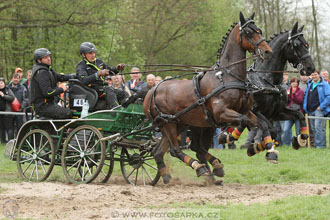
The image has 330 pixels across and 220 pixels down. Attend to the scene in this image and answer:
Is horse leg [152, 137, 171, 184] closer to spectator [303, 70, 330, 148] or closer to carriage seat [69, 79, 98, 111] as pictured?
carriage seat [69, 79, 98, 111]

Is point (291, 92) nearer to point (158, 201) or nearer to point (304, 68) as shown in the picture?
point (304, 68)

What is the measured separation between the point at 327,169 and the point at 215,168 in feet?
7.73

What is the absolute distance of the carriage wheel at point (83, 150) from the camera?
934cm

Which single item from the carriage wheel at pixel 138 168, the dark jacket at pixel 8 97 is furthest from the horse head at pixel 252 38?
the dark jacket at pixel 8 97

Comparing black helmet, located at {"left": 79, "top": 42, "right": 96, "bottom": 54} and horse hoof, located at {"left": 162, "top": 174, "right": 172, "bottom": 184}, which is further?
black helmet, located at {"left": 79, "top": 42, "right": 96, "bottom": 54}

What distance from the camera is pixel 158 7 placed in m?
28.5

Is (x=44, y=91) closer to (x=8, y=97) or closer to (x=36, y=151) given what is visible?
(x=36, y=151)

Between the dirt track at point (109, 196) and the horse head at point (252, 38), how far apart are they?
205cm

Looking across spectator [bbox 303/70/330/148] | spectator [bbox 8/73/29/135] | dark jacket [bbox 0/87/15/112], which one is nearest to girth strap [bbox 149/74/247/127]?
spectator [bbox 303/70/330/148]

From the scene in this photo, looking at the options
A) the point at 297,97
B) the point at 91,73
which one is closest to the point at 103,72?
the point at 91,73

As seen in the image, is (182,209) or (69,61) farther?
(69,61)

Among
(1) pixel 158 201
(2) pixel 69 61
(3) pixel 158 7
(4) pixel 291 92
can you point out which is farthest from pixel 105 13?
(1) pixel 158 201

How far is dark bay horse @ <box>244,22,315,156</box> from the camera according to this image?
988 cm

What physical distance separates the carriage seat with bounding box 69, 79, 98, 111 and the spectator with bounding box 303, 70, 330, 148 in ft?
20.9
